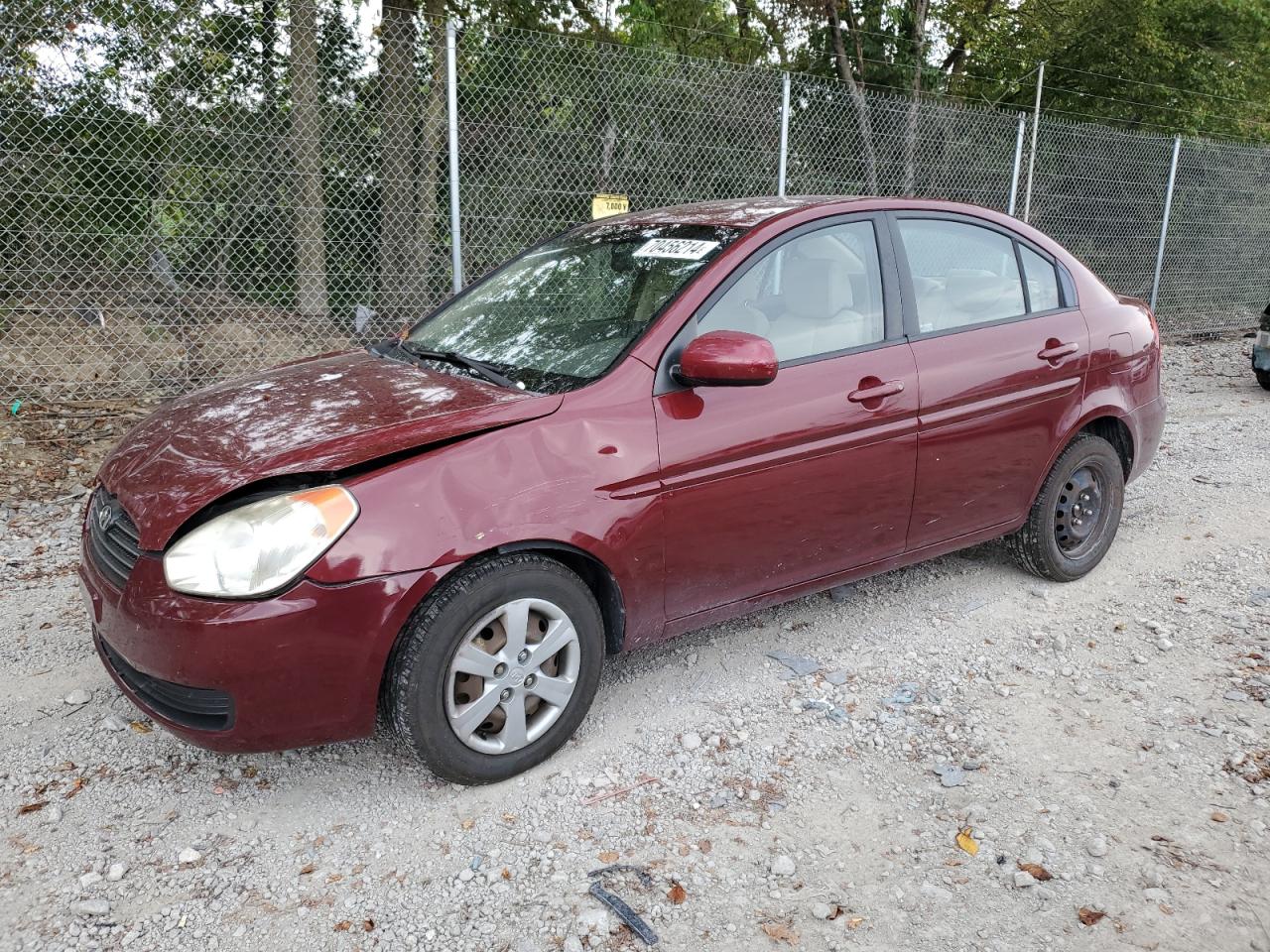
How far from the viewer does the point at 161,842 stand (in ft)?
8.60

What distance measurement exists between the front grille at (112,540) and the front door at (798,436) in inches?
61.4

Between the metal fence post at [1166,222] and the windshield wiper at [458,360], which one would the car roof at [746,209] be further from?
the metal fence post at [1166,222]

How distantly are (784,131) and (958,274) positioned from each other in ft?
15.0

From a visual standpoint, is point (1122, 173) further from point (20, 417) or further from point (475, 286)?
point (20, 417)

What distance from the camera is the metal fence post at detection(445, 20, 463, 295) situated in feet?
20.4

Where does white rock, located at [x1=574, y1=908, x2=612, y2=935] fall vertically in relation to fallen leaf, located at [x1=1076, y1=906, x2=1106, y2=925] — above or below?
below

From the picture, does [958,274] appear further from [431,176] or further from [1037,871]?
[431,176]

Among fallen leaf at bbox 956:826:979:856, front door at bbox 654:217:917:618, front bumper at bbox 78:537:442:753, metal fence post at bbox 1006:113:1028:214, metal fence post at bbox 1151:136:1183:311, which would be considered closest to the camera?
front bumper at bbox 78:537:442:753

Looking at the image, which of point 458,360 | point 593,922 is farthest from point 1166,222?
point 593,922

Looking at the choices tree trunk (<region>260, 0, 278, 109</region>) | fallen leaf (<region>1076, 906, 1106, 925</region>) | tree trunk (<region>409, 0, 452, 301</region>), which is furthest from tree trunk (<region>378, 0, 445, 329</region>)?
fallen leaf (<region>1076, 906, 1106, 925</region>)

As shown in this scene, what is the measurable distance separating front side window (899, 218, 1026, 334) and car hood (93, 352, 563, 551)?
167cm

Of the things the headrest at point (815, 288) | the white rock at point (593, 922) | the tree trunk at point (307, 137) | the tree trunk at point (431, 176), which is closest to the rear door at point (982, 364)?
the headrest at point (815, 288)

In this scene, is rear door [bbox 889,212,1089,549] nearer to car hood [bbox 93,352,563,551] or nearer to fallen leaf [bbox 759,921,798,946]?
car hood [bbox 93,352,563,551]

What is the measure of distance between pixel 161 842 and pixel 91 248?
5110 millimetres
